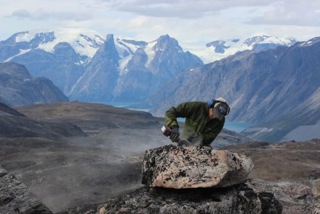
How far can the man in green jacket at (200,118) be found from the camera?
16.7 m

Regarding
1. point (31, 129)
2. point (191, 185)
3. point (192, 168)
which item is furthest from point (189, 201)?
point (31, 129)

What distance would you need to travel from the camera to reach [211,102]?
17219 mm

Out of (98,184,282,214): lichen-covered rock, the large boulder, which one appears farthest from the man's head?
(98,184,282,214): lichen-covered rock

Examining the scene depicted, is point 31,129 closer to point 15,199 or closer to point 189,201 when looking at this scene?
point 15,199

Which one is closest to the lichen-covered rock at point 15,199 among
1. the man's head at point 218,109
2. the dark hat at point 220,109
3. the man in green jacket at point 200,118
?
the man in green jacket at point 200,118

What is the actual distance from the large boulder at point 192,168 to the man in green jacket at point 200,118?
1.11 meters

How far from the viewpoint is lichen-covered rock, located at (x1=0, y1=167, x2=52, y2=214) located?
1795 centimetres

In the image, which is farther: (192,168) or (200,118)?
(200,118)

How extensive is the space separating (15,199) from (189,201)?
6820 millimetres

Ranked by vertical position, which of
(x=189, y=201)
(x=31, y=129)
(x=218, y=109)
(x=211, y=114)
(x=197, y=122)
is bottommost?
(x=31, y=129)

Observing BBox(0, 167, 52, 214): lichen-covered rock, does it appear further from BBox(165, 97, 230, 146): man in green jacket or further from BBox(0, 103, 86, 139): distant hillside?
BBox(0, 103, 86, 139): distant hillside

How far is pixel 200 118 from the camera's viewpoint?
1736cm

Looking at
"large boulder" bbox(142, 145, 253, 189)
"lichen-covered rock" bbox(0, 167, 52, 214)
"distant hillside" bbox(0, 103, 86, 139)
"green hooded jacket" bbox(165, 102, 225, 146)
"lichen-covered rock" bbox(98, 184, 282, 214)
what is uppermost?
"green hooded jacket" bbox(165, 102, 225, 146)

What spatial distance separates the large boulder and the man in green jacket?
111 centimetres
